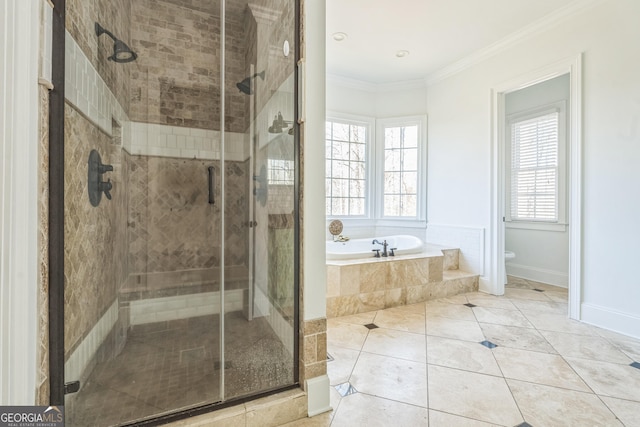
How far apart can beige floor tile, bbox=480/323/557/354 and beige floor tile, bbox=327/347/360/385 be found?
114cm

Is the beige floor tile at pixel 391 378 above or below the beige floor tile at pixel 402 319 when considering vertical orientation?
below

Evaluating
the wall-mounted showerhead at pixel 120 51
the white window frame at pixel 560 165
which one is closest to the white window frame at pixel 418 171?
the white window frame at pixel 560 165

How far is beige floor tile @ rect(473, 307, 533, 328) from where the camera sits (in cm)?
257

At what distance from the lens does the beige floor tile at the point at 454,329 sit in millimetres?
2305

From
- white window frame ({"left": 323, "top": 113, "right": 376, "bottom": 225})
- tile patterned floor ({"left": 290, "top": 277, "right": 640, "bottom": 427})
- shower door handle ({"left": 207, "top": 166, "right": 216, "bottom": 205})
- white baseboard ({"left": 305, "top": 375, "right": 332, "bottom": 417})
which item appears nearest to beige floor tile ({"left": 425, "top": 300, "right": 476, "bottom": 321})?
tile patterned floor ({"left": 290, "top": 277, "right": 640, "bottom": 427})

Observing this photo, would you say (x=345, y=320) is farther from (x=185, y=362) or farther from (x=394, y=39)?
(x=394, y=39)

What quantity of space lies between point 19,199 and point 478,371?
2337 millimetres

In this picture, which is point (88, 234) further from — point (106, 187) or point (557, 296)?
point (557, 296)

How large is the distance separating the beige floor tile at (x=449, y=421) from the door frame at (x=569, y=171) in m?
2.03

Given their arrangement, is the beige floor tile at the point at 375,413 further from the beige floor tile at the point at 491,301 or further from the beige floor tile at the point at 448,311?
the beige floor tile at the point at 491,301

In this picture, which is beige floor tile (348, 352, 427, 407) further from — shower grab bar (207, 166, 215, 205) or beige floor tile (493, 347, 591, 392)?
shower grab bar (207, 166, 215, 205)

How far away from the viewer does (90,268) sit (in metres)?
1.59

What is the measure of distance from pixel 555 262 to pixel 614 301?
5.11ft

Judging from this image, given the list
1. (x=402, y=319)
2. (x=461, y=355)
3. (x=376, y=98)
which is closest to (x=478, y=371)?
(x=461, y=355)
